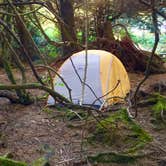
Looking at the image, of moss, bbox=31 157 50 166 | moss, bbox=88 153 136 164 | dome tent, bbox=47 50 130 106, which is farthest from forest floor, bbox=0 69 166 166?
dome tent, bbox=47 50 130 106

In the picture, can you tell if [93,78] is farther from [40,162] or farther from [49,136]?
[40,162]

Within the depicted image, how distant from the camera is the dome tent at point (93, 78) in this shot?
22.5 feet

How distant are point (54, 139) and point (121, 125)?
922mm

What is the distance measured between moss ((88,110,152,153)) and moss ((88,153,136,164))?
164 millimetres

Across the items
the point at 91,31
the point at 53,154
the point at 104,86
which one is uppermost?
the point at 91,31

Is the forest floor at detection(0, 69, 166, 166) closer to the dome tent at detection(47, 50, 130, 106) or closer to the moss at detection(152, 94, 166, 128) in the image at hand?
the moss at detection(152, 94, 166, 128)

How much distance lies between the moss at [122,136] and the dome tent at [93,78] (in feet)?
4.10

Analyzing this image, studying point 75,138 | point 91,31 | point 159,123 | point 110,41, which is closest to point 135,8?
point 110,41

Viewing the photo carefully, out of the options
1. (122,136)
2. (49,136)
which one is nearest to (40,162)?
(49,136)

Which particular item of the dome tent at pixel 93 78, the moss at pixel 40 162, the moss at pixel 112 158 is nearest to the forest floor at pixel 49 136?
the moss at pixel 112 158

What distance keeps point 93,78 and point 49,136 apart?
1879mm

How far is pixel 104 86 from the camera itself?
6980 mm

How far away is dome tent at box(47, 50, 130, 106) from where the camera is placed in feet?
22.5

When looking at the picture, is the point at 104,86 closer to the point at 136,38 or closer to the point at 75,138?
the point at 75,138
